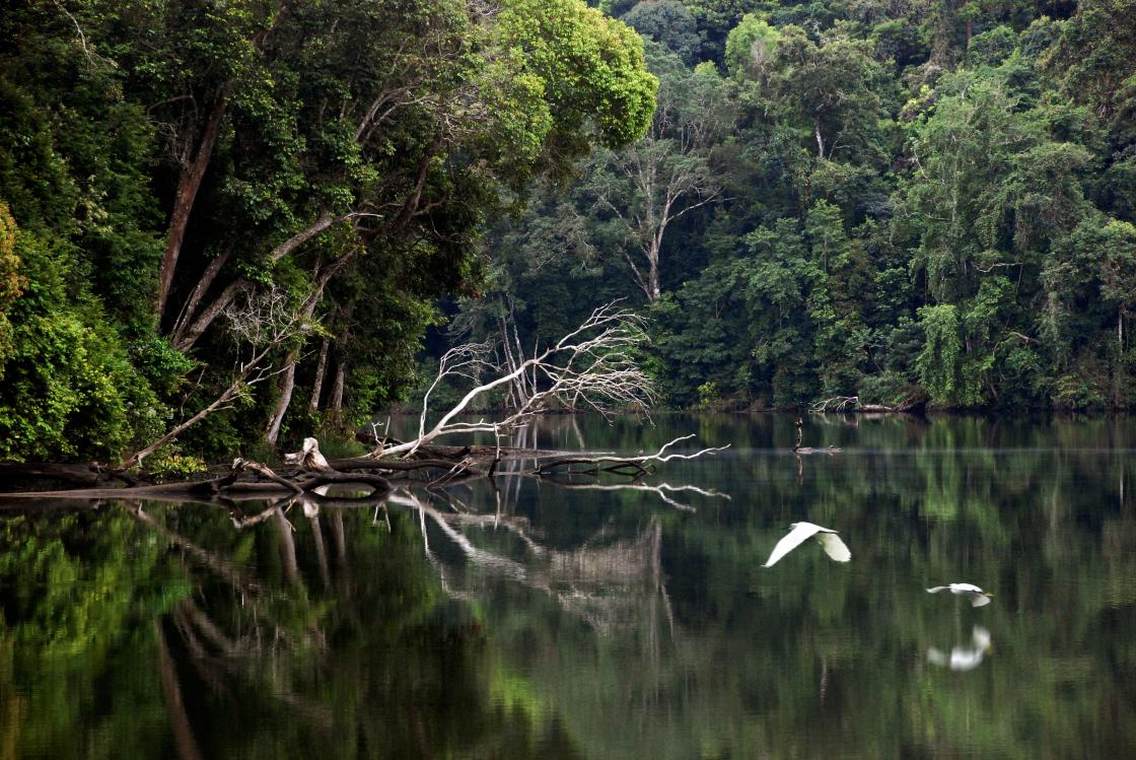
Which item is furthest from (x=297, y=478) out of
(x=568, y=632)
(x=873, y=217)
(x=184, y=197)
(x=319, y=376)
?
(x=873, y=217)

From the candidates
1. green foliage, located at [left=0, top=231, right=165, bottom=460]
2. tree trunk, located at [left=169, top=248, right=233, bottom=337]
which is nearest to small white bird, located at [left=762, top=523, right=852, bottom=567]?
green foliage, located at [left=0, top=231, right=165, bottom=460]

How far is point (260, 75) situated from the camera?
24.2 meters

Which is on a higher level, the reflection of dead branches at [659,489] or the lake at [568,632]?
the reflection of dead branches at [659,489]

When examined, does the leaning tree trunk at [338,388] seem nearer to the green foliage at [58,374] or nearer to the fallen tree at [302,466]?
the fallen tree at [302,466]

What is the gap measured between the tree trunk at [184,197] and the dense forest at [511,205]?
68 mm

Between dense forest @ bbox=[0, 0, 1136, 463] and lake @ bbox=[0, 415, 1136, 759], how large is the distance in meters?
4.76

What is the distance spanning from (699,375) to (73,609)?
6267cm

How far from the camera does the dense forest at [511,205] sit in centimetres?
2258

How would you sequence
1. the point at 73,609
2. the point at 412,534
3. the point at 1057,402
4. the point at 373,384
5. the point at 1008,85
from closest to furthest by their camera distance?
the point at 73,609, the point at 412,534, the point at 373,384, the point at 1057,402, the point at 1008,85

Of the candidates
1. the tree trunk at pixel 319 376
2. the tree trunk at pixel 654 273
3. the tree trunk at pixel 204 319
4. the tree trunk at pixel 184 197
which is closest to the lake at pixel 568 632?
the tree trunk at pixel 204 319

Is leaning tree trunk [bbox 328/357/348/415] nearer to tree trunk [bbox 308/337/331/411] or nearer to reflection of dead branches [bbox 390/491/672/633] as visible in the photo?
tree trunk [bbox 308/337/331/411]

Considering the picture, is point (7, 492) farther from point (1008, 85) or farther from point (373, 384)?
point (1008, 85)

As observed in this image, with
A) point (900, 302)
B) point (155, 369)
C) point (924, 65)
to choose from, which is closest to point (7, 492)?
point (155, 369)

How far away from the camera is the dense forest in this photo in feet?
74.1
